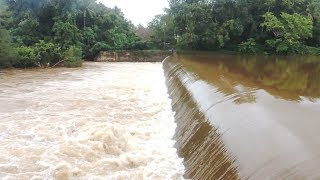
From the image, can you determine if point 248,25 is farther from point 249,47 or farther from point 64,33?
point 64,33

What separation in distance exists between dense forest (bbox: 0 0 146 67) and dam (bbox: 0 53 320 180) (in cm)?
1215

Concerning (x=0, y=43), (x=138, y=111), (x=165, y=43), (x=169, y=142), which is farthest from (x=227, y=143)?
(x=165, y=43)

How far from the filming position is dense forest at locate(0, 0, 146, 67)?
23.4 metres

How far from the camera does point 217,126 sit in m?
6.64

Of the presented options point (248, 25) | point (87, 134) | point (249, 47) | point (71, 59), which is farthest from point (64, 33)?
point (87, 134)

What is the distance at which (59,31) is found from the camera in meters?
27.5

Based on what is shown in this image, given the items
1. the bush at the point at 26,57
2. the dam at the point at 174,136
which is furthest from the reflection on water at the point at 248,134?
the bush at the point at 26,57

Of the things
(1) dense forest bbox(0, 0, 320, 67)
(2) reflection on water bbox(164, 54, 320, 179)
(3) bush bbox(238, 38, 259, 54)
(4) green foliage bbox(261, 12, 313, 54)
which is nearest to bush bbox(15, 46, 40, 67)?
(1) dense forest bbox(0, 0, 320, 67)

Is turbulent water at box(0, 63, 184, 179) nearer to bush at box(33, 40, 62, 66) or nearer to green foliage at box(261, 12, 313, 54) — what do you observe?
bush at box(33, 40, 62, 66)

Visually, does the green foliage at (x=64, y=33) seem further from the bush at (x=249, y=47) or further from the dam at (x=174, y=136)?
the dam at (x=174, y=136)

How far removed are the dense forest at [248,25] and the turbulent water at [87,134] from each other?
16.4 metres

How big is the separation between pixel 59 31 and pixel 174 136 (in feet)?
70.5

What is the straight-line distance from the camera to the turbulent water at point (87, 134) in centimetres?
606

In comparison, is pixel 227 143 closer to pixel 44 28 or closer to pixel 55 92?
pixel 55 92
